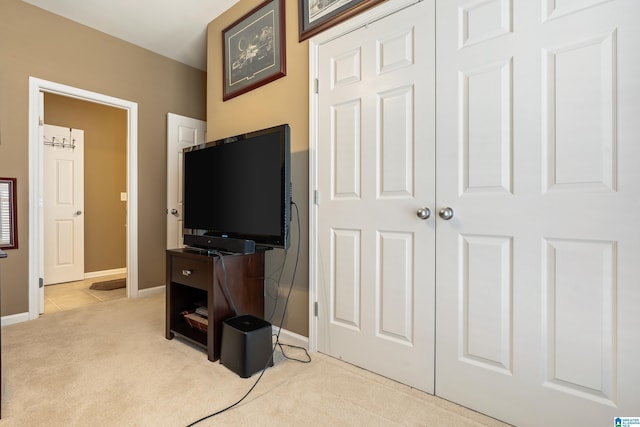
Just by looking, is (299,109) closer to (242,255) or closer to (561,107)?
(242,255)

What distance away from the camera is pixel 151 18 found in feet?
9.82

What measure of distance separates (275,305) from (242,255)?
0.55m

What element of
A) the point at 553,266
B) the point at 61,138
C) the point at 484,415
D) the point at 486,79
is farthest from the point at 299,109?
the point at 61,138

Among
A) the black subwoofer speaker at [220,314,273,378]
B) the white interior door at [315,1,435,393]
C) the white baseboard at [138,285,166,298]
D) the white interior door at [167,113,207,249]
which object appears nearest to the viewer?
the white interior door at [315,1,435,393]

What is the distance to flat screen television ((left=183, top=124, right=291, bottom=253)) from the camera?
1904 mm

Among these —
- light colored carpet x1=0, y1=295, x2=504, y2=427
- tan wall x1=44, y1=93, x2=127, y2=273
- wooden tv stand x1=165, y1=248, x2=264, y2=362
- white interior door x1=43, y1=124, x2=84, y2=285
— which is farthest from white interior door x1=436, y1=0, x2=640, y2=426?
white interior door x1=43, y1=124, x2=84, y2=285

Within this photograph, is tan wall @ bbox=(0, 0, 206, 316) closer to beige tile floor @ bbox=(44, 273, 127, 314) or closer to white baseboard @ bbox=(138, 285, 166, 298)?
white baseboard @ bbox=(138, 285, 166, 298)

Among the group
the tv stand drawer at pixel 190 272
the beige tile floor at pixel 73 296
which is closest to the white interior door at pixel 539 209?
the tv stand drawer at pixel 190 272

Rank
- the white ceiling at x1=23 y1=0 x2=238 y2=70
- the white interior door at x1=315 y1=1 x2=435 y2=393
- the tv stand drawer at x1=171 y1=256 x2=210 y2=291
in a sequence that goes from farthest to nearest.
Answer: the white ceiling at x1=23 y1=0 x2=238 y2=70, the tv stand drawer at x1=171 y1=256 x2=210 y2=291, the white interior door at x1=315 y1=1 x2=435 y2=393

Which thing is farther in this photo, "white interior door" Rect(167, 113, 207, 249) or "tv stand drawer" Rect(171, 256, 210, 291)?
"white interior door" Rect(167, 113, 207, 249)

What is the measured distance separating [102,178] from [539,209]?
5167 millimetres

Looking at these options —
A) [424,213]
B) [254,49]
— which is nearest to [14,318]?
[254,49]

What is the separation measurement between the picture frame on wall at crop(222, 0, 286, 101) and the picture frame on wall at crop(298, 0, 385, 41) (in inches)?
8.0

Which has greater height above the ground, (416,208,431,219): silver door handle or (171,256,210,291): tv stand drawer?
(416,208,431,219): silver door handle
